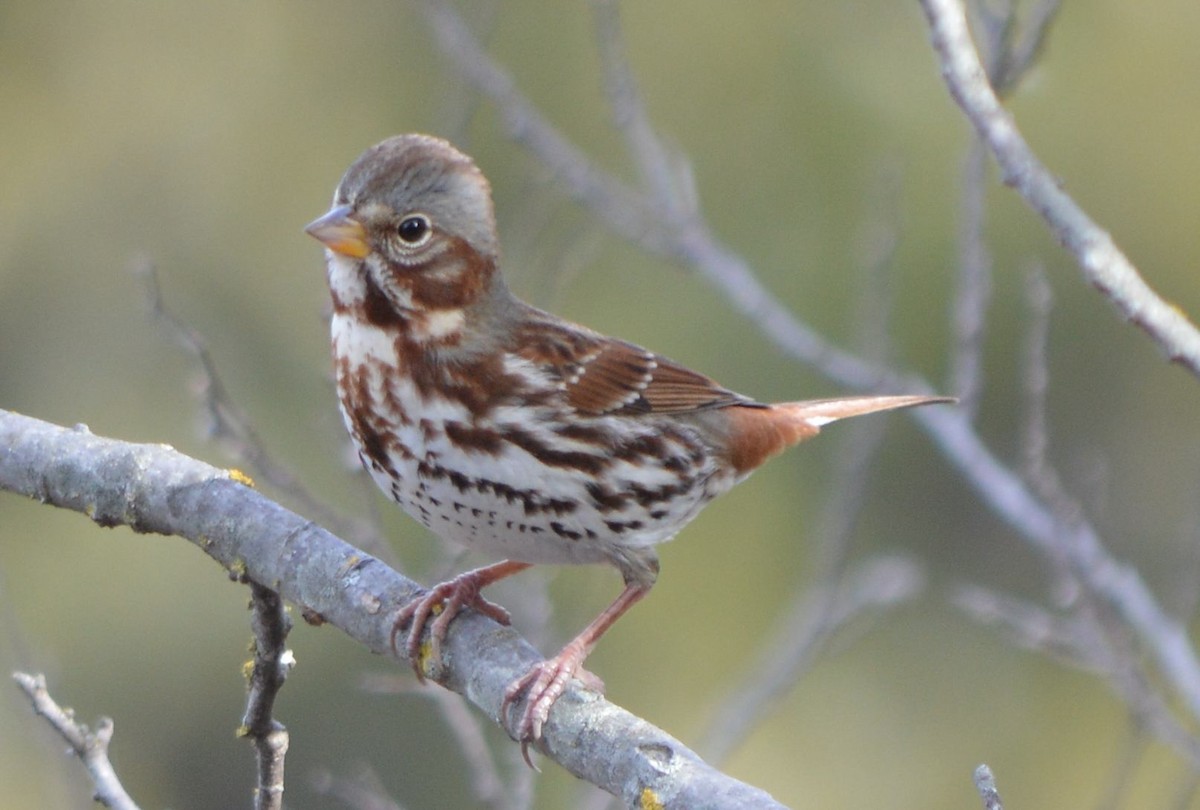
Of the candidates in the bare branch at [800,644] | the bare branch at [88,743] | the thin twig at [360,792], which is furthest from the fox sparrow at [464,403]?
the bare branch at [800,644]

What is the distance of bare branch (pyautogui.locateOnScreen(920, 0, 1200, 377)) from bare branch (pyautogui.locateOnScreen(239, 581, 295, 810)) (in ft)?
6.11

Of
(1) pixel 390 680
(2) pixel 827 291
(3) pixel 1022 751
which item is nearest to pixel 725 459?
(1) pixel 390 680

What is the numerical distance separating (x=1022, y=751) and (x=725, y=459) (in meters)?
5.91

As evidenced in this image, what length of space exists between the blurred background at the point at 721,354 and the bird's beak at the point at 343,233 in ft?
17.0

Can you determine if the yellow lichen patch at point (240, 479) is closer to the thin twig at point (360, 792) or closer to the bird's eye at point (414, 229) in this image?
the bird's eye at point (414, 229)

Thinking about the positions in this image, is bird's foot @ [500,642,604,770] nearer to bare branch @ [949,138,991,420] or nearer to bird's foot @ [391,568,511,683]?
bird's foot @ [391,568,511,683]

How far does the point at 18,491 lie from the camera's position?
167 inches

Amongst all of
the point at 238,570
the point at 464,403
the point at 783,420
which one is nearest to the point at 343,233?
the point at 464,403

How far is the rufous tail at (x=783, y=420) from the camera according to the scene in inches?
204

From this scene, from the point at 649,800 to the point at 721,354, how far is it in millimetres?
7038

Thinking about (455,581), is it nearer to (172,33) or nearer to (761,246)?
(761,246)

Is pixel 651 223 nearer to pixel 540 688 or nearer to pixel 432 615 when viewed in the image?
pixel 432 615

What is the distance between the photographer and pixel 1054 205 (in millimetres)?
3100

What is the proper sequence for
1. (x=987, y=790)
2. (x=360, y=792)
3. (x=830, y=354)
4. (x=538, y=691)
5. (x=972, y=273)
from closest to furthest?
(x=987, y=790)
(x=538, y=691)
(x=972, y=273)
(x=360, y=792)
(x=830, y=354)
